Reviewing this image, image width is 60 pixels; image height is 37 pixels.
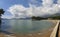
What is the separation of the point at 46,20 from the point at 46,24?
0.19 feet

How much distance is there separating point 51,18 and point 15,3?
21.9 inches

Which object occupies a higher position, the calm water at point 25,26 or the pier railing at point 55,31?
the calm water at point 25,26

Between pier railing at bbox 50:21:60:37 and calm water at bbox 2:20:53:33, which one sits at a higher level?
calm water at bbox 2:20:53:33

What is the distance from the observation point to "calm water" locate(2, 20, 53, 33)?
1889mm

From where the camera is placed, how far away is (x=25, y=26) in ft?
6.25

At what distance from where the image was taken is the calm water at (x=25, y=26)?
189cm

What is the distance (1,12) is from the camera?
1.93 m

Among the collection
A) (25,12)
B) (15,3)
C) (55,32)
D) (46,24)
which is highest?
(15,3)

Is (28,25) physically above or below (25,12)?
below

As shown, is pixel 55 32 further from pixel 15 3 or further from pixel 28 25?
pixel 15 3

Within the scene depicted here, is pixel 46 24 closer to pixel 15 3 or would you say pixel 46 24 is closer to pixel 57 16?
pixel 57 16

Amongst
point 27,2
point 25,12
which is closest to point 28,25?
point 25,12

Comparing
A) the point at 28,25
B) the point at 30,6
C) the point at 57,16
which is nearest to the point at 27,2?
the point at 30,6

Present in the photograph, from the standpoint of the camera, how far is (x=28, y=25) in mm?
1894
